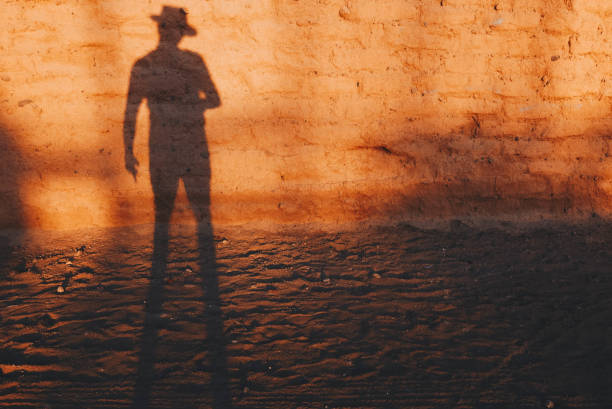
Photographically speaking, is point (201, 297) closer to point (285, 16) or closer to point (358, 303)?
point (358, 303)

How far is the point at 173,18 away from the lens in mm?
3084

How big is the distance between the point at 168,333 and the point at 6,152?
199 centimetres

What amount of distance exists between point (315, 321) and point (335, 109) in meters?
1.57

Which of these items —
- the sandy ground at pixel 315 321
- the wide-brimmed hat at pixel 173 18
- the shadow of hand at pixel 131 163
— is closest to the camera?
the sandy ground at pixel 315 321

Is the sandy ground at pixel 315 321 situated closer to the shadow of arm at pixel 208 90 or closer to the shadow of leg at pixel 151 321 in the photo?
the shadow of leg at pixel 151 321

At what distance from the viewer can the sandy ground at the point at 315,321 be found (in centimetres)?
192

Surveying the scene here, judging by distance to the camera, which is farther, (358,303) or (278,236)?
(278,236)

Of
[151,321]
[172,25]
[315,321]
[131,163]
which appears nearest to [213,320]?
[151,321]

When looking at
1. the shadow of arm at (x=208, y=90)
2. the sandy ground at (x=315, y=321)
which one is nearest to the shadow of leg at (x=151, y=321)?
the sandy ground at (x=315, y=321)

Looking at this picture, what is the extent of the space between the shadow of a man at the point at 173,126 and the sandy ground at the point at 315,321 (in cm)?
11

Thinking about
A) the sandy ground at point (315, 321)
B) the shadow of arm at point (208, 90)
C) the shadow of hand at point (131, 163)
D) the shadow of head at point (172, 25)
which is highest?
the shadow of head at point (172, 25)

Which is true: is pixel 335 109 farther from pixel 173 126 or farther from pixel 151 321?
pixel 151 321

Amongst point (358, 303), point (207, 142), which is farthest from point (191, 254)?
point (358, 303)

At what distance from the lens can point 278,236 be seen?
339 centimetres
